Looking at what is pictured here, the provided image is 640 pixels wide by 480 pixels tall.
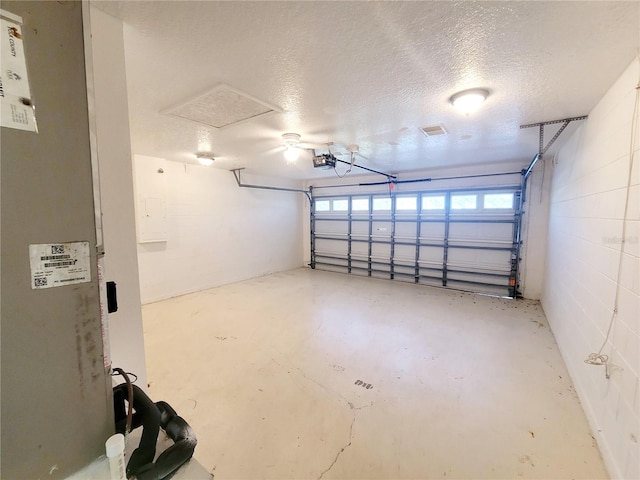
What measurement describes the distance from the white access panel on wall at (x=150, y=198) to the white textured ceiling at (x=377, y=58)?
5.45 ft

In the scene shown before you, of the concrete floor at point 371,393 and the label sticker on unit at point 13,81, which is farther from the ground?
the label sticker on unit at point 13,81

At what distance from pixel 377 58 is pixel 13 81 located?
155cm

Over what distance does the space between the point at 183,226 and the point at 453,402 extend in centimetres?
473

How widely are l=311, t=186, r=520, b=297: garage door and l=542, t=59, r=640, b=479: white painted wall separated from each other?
2084mm

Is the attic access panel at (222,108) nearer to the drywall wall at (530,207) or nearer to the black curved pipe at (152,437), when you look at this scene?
the black curved pipe at (152,437)

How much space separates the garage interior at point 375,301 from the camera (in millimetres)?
1211

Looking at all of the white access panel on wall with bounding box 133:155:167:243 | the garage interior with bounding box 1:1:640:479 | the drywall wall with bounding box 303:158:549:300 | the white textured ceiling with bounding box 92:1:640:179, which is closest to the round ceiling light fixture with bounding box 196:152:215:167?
the garage interior with bounding box 1:1:640:479

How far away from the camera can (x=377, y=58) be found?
1.53 m

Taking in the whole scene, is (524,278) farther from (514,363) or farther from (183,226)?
(183,226)

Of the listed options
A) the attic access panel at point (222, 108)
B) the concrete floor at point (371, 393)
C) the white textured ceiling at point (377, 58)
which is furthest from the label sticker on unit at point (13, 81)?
the concrete floor at point (371, 393)

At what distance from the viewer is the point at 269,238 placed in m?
6.52

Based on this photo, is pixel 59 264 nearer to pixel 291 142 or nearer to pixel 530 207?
pixel 291 142

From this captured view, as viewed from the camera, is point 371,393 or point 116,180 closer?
point 116,180

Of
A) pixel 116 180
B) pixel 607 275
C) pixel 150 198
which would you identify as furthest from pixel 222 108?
pixel 607 275
